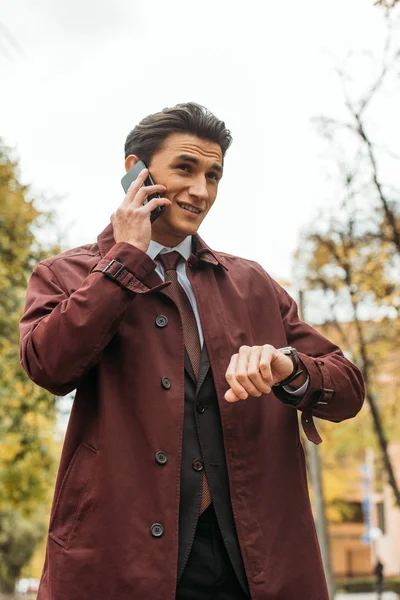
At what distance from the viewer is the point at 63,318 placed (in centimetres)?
243

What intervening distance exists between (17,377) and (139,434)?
470 inches

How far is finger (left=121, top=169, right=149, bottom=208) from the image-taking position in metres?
2.75

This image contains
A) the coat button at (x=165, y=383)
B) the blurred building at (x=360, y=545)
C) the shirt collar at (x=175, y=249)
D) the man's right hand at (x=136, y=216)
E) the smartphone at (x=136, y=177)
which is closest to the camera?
the coat button at (x=165, y=383)

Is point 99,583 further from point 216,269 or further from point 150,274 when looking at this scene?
point 216,269

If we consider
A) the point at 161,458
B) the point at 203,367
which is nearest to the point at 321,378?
the point at 203,367

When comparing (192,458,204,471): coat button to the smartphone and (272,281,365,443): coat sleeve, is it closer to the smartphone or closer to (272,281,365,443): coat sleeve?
(272,281,365,443): coat sleeve

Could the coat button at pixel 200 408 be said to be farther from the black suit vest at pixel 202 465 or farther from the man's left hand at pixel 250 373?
the man's left hand at pixel 250 373

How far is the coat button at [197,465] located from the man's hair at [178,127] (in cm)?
106

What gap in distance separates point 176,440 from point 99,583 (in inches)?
17.3

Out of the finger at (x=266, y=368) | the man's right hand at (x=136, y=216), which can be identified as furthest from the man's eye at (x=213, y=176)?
the finger at (x=266, y=368)

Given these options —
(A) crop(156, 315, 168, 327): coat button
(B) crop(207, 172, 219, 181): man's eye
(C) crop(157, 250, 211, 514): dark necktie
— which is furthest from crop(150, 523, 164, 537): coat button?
(B) crop(207, 172, 219, 181): man's eye

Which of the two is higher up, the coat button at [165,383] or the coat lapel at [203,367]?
the coat lapel at [203,367]

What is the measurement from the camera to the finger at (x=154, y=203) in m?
2.70

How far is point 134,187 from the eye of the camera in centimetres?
278
